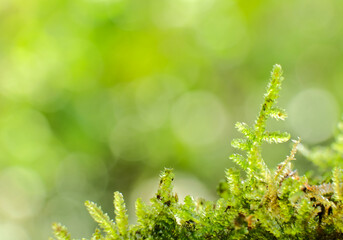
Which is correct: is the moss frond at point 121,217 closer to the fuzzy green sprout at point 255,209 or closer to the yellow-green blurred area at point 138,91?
the fuzzy green sprout at point 255,209

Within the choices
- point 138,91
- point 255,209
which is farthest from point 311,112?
point 255,209

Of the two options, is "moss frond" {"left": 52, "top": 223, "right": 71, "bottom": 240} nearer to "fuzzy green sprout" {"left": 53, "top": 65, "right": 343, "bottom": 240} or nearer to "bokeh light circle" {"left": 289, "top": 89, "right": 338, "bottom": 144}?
"fuzzy green sprout" {"left": 53, "top": 65, "right": 343, "bottom": 240}

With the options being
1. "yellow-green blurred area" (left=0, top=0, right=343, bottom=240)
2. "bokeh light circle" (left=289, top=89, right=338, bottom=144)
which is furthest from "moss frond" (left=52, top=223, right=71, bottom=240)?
"bokeh light circle" (left=289, top=89, right=338, bottom=144)

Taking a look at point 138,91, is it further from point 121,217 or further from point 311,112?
point 121,217

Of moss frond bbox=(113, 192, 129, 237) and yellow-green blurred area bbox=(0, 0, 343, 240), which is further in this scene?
yellow-green blurred area bbox=(0, 0, 343, 240)

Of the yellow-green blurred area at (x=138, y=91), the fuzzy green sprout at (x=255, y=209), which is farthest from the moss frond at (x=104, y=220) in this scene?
the yellow-green blurred area at (x=138, y=91)
